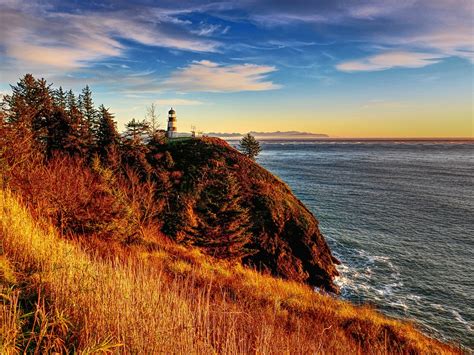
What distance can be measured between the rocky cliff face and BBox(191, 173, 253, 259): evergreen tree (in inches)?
3.8

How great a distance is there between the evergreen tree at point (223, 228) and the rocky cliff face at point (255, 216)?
97 mm

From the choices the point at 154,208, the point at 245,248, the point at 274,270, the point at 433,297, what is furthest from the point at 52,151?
the point at 433,297

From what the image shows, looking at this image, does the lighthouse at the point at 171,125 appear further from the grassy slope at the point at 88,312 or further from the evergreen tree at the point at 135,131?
the grassy slope at the point at 88,312

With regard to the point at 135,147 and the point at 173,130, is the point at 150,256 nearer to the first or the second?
the point at 135,147

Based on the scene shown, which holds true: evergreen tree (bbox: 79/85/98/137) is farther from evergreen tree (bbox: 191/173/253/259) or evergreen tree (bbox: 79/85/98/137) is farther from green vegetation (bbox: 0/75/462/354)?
evergreen tree (bbox: 191/173/253/259)

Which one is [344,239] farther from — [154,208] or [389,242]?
[154,208]

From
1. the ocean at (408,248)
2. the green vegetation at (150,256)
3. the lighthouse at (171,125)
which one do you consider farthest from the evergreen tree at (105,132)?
the ocean at (408,248)

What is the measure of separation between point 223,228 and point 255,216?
7.12m

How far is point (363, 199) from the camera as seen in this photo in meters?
49.4

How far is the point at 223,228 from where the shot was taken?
25.5 metres

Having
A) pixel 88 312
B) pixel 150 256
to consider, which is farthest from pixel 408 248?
pixel 88 312

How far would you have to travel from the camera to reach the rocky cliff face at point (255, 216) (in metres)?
25.8

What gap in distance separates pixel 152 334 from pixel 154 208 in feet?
75.4

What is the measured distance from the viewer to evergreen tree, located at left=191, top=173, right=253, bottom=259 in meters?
24.7
